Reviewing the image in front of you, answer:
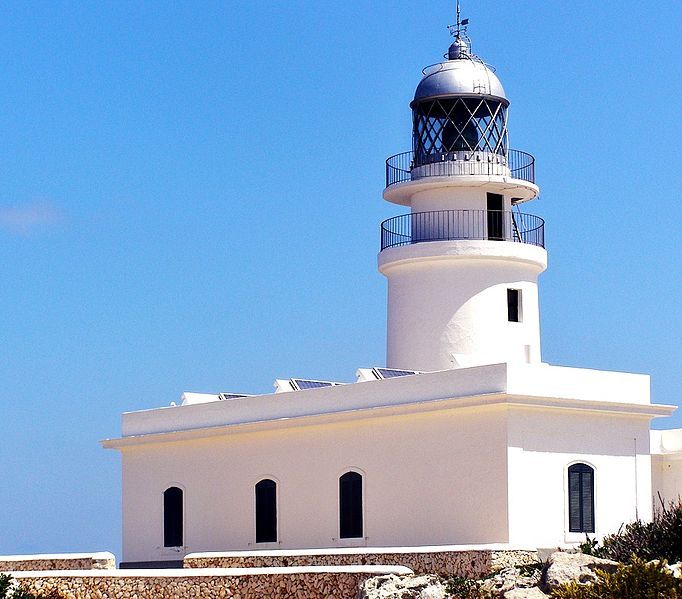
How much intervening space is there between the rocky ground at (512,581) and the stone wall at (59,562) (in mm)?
6631

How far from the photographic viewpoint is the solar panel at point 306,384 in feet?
92.5

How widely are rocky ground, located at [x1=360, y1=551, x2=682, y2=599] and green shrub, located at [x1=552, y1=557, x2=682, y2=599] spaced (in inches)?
19.5

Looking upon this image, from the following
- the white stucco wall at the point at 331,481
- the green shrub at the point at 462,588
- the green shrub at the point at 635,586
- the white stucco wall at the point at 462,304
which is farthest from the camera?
the white stucco wall at the point at 462,304

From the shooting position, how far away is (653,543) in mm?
Result: 20578

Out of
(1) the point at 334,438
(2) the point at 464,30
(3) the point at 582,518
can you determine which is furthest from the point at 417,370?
(2) the point at 464,30

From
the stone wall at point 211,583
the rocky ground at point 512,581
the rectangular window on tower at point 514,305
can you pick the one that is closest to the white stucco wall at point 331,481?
the rocky ground at point 512,581

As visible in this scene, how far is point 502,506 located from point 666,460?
6187 mm

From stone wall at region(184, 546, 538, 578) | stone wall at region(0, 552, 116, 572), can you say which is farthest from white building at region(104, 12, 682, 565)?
stone wall at region(0, 552, 116, 572)

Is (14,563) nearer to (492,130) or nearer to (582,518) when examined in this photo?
(582,518)

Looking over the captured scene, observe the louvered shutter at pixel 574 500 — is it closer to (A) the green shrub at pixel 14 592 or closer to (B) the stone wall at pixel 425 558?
(B) the stone wall at pixel 425 558

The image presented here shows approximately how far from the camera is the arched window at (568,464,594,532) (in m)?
24.9

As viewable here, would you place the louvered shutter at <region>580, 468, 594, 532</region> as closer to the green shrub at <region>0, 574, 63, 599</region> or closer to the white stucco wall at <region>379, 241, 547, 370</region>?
the white stucco wall at <region>379, 241, 547, 370</region>

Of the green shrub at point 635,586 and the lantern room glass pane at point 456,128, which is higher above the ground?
the lantern room glass pane at point 456,128

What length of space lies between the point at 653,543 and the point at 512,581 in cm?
214
